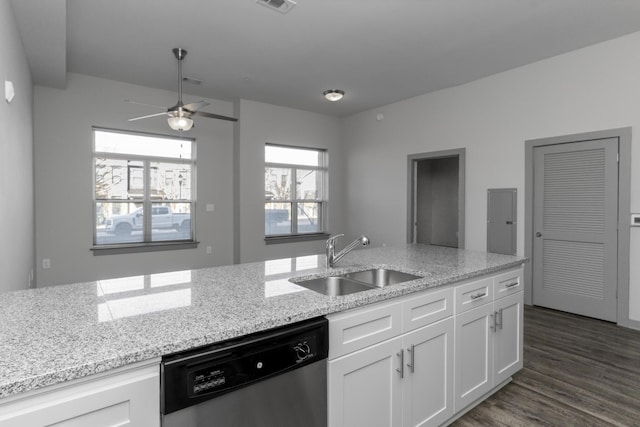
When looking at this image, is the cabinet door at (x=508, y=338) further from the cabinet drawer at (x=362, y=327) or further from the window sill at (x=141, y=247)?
the window sill at (x=141, y=247)

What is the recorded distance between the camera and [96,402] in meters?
0.92

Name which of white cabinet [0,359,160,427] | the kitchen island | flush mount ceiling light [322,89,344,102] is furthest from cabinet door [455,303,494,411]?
flush mount ceiling light [322,89,344,102]

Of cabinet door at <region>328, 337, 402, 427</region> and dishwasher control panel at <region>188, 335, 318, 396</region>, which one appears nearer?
dishwasher control panel at <region>188, 335, 318, 396</region>

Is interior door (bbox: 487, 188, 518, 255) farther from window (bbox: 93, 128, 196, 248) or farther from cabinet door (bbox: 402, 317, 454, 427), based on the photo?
window (bbox: 93, 128, 196, 248)

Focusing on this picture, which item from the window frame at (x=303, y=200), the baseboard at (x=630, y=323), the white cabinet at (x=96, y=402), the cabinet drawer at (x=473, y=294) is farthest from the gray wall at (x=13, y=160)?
the baseboard at (x=630, y=323)

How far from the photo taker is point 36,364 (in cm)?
88

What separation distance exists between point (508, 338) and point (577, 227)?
2.37 metres

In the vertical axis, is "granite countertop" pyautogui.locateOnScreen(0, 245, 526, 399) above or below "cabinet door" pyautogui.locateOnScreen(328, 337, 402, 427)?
above

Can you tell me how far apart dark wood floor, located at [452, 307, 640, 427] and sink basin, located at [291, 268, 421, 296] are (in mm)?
880

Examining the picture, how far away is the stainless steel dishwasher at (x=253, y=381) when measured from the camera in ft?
3.39

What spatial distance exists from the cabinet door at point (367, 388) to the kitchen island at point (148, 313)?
0.23 meters

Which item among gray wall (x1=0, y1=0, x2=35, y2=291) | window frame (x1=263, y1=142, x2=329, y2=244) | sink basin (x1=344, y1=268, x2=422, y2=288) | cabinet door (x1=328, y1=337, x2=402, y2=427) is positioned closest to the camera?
cabinet door (x1=328, y1=337, x2=402, y2=427)

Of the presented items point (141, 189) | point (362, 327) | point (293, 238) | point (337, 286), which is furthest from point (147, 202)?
point (362, 327)

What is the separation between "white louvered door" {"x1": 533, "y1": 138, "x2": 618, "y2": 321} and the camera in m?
3.68
